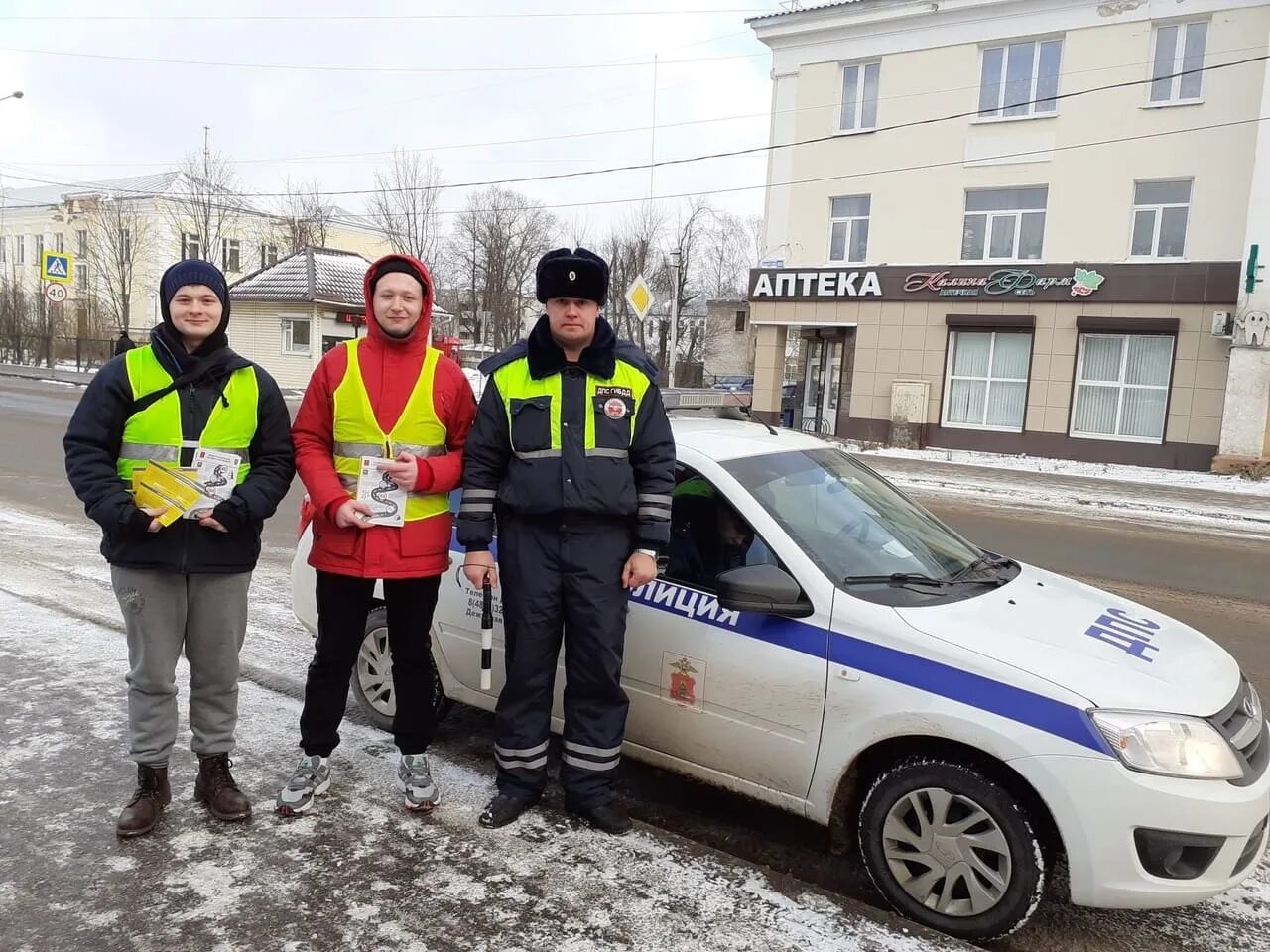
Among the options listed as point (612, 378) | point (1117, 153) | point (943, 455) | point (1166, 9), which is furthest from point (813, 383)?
point (612, 378)

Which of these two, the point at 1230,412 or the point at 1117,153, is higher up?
the point at 1117,153

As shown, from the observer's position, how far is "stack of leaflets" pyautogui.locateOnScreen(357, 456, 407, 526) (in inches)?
134

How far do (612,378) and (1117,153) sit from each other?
20.7 metres

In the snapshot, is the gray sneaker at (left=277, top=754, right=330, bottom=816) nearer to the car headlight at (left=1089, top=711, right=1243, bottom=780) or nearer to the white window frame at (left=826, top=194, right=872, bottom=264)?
the car headlight at (left=1089, top=711, right=1243, bottom=780)

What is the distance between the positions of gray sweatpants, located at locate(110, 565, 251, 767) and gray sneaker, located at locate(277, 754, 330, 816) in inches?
11.1

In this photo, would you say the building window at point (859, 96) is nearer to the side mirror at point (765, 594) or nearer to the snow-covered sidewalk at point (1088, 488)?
the snow-covered sidewalk at point (1088, 488)

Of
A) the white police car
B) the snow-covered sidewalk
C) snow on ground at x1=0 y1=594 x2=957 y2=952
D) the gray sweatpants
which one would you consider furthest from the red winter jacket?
the snow-covered sidewalk

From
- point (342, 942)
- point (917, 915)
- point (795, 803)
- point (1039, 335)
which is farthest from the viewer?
point (1039, 335)

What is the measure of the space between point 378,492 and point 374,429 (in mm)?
225

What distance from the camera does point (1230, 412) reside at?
19062mm

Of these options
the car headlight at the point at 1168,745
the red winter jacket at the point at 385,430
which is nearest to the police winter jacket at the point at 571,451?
the red winter jacket at the point at 385,430

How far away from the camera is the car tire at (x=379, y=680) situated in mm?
4402

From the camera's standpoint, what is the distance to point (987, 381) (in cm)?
2220

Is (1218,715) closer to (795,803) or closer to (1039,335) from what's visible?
(795,803)
